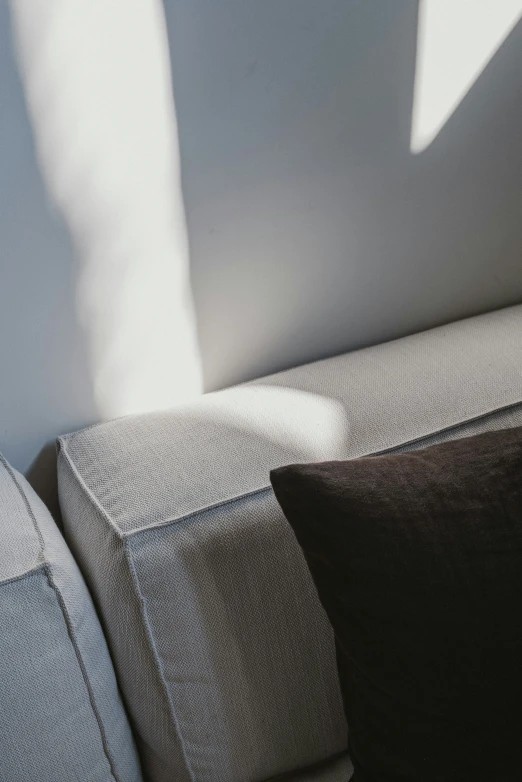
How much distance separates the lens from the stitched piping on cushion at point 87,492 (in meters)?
0.90

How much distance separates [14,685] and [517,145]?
1.04 meters

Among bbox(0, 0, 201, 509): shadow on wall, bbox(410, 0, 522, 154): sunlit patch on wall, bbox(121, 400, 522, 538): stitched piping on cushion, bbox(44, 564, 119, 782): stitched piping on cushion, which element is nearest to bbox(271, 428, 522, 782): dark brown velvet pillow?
bbox(121, 400, 522, 538): stitched piping on cushion

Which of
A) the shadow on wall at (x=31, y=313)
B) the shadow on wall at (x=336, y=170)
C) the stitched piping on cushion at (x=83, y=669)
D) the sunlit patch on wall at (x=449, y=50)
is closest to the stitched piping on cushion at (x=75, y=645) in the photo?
the stitched piping on cushion at (x=83, y=669)

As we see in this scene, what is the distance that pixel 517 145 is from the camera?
4.11 ft

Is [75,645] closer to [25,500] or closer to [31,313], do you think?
[25,500]

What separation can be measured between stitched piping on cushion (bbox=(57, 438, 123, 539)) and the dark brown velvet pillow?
0.67 ft

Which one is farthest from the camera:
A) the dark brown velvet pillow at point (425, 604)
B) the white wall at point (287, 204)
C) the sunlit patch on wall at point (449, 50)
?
the sunlit patch on wall at point (449, 50)

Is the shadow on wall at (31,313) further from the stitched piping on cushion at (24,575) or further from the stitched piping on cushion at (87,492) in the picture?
the stitched piping on cushion at (24,575)

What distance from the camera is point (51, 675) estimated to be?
837mm

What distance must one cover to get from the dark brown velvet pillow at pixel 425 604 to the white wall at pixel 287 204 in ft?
1.33

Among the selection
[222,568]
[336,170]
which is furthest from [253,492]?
[336,170]

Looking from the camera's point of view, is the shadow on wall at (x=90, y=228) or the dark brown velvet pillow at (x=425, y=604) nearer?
the dark brown velvet pillow at (x=425, y=604)

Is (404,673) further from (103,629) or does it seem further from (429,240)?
(429,240)

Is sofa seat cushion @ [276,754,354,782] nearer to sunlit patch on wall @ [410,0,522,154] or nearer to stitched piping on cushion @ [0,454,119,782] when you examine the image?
stitched piping on cushion @ [0,454,119,782]
